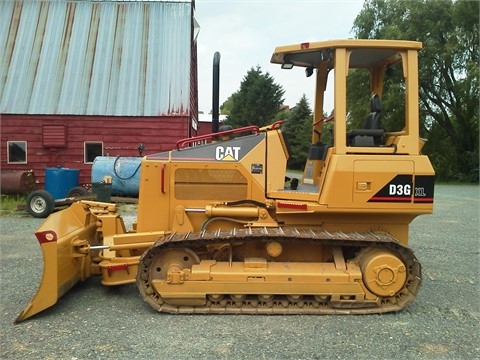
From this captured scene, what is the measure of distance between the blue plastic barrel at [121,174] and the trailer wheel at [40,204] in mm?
2052

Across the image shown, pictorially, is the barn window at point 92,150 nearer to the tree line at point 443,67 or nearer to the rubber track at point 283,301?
the rubber track at point 283,301

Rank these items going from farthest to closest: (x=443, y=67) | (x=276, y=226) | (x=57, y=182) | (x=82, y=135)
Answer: (x=443, y=67)
(x=82, y=135)
(x=57, y=182)
(x=276, y=226)

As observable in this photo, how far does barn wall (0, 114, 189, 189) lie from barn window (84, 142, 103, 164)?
0.45ft

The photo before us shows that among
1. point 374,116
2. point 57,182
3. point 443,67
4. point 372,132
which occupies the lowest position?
point 57,182

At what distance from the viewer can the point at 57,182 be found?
1312cm

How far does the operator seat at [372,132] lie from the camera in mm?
4664

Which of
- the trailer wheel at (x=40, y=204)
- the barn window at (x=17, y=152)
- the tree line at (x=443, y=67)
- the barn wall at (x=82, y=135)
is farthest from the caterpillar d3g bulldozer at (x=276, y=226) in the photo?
the tree line at (x=443, y=67)

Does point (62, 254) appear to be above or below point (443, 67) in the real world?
below

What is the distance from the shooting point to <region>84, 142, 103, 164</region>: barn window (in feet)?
49.6

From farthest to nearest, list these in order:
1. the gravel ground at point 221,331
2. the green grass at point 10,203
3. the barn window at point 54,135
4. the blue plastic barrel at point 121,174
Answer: the barn window at point 54,135
the blue plastic barrel at point 121,174
the green grass at point 10,203
the gravel ground at point 221,331

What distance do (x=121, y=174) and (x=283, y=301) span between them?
915 cm

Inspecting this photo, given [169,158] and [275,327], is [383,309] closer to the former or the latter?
[275,327]

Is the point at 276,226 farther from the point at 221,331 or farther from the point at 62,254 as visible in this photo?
the point at 62,254

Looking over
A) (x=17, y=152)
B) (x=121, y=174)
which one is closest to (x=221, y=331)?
(x=121, y=174)
